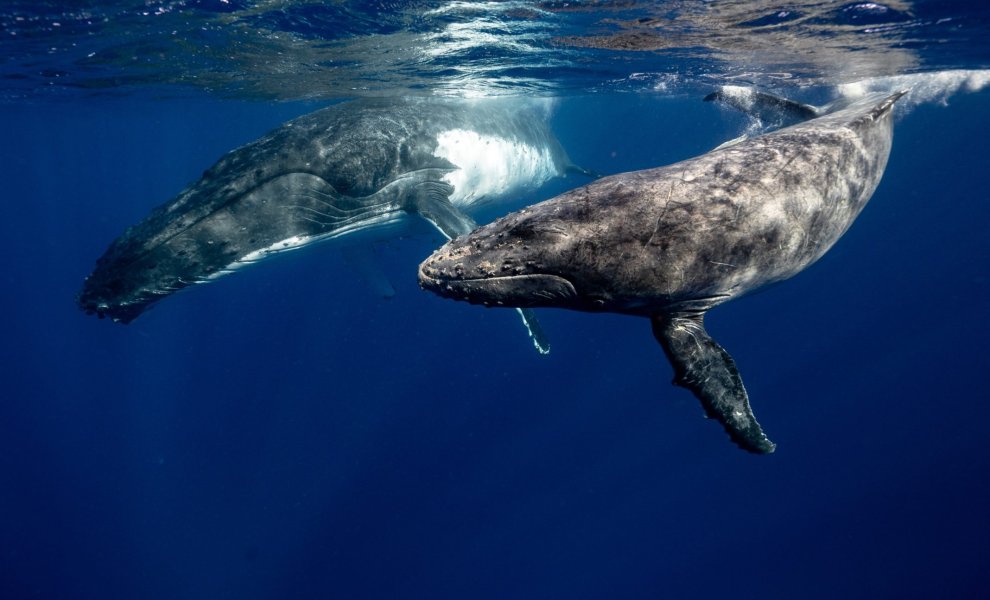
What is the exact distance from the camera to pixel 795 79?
21.4 m

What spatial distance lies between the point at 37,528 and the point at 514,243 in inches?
1367

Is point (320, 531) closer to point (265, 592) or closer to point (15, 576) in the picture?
point (265, 592)

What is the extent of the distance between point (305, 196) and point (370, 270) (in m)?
7.03

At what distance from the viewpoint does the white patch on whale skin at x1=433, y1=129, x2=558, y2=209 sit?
9.80 meters

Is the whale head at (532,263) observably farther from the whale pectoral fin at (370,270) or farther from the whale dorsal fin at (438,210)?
the whale pectoral fin at (370,270)

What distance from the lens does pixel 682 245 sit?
12.1ft

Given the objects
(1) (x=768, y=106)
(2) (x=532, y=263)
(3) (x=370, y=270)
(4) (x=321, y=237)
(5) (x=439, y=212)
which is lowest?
(3) (x=370, y=270)

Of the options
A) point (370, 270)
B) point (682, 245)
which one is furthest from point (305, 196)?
point (370, 270)

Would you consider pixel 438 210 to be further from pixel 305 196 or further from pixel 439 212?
pixel 305 196

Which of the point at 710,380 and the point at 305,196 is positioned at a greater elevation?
the point at 305,196

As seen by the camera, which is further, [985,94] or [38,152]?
[38,152]

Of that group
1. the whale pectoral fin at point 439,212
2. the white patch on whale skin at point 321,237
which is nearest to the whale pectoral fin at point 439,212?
the whale pectoral fin at point 439,212

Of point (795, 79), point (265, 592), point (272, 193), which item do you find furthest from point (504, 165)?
point (265, 592)

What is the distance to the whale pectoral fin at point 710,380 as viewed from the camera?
402 centimetres
